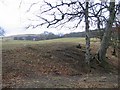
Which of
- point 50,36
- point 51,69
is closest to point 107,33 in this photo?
point 51,69

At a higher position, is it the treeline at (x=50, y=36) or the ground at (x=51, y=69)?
the treeline at (x=50, y=36)

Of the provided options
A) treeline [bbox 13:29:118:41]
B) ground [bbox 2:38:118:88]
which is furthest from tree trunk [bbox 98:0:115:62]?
treeline [bbox 13:29:118:41]

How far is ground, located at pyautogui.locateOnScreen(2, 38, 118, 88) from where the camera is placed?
1577 centimetres

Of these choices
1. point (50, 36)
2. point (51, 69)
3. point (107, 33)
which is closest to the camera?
point (51, 69)

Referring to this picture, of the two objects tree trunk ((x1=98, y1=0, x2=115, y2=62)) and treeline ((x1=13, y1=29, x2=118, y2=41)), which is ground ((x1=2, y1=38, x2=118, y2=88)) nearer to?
tree trunk ((x1=98, y1=0, x2=115, y2=62))

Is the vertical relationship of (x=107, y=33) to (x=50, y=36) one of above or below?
above

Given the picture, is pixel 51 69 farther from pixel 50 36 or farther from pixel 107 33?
pixel 50 36

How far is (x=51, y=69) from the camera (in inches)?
781

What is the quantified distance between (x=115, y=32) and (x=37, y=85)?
16.4 m

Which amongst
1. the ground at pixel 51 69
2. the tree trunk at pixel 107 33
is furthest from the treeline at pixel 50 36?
the tree trunk at pixel 107 33

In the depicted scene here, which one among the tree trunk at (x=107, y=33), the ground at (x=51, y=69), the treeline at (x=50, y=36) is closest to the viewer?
the ground at (x=51, y=69)

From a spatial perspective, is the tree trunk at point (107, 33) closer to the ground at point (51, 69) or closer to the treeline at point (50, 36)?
the ground at point (51, 69)

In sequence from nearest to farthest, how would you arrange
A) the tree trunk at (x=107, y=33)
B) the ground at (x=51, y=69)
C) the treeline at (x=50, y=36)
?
the ground at (x=51, y=69), the tree trunk at (x=107, y=33), the treeline at (x=50, y=36)

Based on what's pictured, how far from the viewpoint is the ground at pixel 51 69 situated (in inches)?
621
